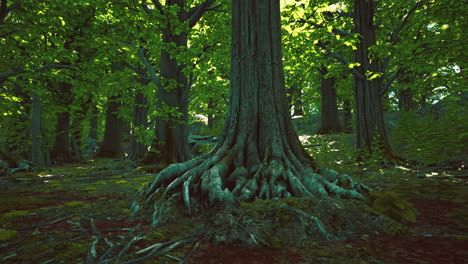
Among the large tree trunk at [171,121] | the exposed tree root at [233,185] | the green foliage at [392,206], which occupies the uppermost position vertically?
the large tree trunk at [171,121]

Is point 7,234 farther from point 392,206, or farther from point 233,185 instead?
point 392,206

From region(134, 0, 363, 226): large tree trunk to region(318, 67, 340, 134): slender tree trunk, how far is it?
12.9 meters

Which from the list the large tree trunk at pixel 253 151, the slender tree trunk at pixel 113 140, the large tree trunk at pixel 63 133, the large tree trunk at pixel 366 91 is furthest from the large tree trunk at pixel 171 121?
the slender tree trunk at pixel 113 140

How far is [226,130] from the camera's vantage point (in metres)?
4.50

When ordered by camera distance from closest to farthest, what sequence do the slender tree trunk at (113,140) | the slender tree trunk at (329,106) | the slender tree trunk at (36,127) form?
the slender tree trunk at (36,127) < the slender tree trunk at (329,106) < the slender tree trunk at (113,140)

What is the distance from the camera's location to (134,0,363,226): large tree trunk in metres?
3.34

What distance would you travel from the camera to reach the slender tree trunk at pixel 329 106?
1623cm

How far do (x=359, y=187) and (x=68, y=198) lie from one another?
18.1ft

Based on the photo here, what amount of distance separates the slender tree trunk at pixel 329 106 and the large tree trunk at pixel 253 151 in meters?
12.9

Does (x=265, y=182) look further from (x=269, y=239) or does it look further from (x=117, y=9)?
(x=117, y=9)

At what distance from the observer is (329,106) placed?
1653cm

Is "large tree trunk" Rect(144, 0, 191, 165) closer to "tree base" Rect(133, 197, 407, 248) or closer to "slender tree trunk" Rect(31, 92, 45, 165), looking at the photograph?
"slender tree trunk" Rect(31, 92, 45, 165)

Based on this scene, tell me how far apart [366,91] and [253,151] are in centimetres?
762

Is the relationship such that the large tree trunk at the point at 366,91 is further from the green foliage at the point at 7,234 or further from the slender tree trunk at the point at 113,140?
the slender tree trunk at the point at 113,140
